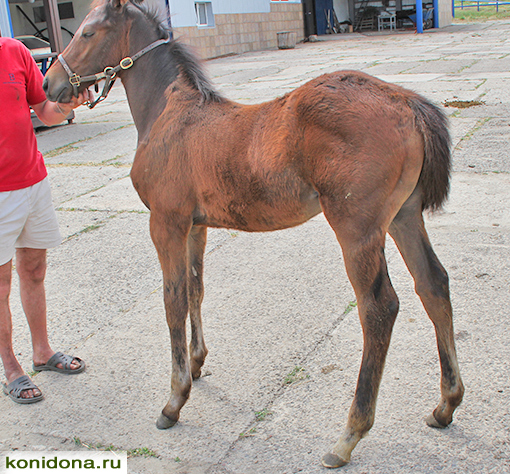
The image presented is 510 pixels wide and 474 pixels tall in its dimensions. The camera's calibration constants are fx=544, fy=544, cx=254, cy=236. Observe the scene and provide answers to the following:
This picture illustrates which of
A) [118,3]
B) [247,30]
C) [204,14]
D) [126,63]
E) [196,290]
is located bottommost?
[196,290]

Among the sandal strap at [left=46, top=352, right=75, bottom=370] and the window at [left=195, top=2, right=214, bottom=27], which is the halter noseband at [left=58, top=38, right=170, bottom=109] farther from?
the window at [left=195, top=2, right=214, bottom=27]

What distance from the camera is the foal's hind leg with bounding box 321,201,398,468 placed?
2.33m

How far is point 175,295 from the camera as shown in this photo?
284 cm

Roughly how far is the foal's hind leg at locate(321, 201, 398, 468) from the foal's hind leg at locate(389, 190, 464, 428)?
34 cm

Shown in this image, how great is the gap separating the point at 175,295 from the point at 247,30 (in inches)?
949

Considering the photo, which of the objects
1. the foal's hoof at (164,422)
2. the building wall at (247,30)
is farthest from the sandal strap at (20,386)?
the building wall at (247,30)

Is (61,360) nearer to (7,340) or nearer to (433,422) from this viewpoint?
(7,340)

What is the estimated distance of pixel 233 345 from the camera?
11.5ft

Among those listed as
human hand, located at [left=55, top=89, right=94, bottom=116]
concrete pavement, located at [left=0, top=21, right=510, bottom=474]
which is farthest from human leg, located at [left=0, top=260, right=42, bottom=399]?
human hand, located at [left=55, top=89, right=94, bottom=116]

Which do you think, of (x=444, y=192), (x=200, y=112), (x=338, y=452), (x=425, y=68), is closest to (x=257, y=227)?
(x=200, y=112)

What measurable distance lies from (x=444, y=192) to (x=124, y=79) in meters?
1.87

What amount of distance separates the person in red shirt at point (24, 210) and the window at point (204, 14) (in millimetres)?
20275

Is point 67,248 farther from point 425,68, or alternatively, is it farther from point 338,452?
point 425,68

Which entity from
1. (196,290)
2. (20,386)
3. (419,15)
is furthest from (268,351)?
(419,15)
